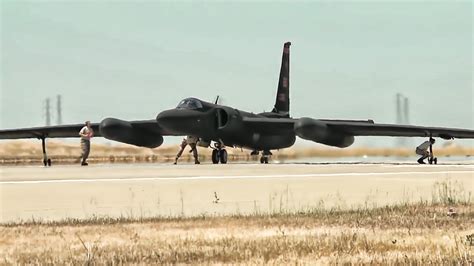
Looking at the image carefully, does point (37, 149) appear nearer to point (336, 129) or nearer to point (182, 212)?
point (336, 129)

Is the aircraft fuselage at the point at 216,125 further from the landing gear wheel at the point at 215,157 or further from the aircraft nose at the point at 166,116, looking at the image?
the landing gear wheel at the point at 215,157

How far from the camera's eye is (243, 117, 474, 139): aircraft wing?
3288 centimetres

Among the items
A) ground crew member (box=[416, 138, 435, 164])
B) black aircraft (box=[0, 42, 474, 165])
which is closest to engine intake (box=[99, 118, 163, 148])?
black aircraft (box=[0, 42, 474, 165])

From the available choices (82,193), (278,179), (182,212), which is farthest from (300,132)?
(182,212)

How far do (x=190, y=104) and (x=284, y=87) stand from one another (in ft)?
46.8

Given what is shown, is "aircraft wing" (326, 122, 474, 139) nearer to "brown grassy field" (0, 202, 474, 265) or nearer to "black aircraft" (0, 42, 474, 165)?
"black aircraft" (0, 42, 474, 165)

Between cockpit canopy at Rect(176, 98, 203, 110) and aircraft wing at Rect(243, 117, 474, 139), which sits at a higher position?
cockpit canopy at Rect(176, 98, 203, 110)

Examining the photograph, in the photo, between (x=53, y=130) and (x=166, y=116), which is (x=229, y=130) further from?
(x=53, y=130)

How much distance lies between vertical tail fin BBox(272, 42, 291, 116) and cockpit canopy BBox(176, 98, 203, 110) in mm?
11513

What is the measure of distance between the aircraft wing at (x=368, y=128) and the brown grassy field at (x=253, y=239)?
77.0 ft

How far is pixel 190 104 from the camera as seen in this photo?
33.0 metres

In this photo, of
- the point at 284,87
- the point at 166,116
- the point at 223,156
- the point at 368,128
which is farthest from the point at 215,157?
the point at 284,87

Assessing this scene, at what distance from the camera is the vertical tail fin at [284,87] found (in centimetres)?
4513

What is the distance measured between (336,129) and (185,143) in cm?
765
